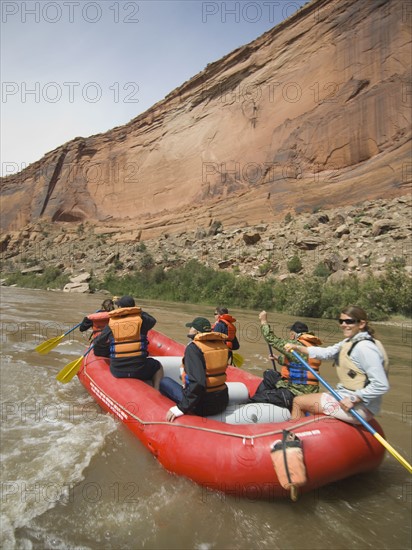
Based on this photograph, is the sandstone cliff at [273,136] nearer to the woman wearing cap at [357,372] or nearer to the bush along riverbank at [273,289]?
the bush along riverbank at [273,289]

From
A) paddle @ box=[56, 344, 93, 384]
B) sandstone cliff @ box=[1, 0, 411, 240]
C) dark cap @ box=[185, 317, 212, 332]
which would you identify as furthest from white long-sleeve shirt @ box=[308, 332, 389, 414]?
sandstone cliff @ box=[1, 0, 411, 240]

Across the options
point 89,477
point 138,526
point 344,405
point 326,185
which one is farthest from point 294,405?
point 326,185

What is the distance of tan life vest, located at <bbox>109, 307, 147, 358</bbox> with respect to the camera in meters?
4.18

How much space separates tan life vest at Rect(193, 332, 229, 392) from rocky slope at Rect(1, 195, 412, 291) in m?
11.1

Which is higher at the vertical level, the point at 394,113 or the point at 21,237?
the point at 394,113

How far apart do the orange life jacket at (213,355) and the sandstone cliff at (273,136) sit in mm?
16864

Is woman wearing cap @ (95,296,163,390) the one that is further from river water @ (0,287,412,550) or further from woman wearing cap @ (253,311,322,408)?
woman wearing cap @ (253,311,322,408)

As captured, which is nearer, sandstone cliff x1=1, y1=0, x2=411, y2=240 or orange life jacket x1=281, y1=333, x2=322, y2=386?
orange life jacket x1=281, y1=333, x2=322, y2=386

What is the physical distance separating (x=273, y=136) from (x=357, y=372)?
23.5 m

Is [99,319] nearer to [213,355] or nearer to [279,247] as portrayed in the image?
[213,355]

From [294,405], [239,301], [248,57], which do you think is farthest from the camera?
[248,57]

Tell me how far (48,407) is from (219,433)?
2.52m

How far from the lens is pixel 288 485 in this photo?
8.12 ft

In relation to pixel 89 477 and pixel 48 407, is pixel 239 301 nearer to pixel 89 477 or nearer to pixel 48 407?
pixel 48 407
